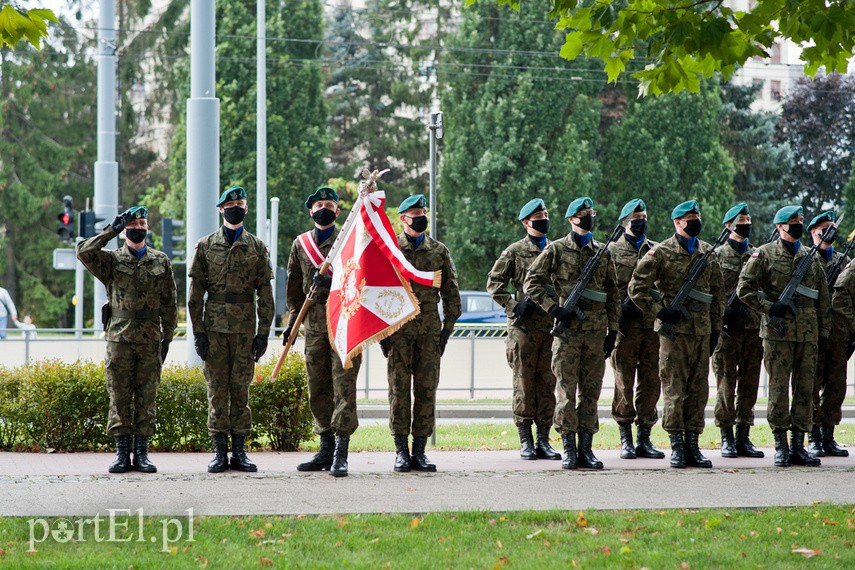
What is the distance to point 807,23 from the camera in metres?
8.41

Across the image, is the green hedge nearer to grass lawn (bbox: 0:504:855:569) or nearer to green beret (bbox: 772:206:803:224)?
grass lawn (bbox: 0:504:855:569)

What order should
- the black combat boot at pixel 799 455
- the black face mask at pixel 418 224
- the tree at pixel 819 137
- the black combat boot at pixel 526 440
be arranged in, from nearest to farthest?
the black face mask at pixel 418 224, the black combat boot at pixel 799 455, the black combat boot at pixel 526 440, the tree at pixel 819 137

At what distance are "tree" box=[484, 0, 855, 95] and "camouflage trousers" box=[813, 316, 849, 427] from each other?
3.51 metres

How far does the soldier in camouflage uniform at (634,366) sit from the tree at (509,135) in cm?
3138

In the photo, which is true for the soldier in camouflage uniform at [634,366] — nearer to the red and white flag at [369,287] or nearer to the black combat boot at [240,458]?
the red and white flag at [369,287]

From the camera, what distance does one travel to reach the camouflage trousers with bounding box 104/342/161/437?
10406 millimetres

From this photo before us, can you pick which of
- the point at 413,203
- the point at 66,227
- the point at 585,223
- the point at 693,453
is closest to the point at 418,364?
the point at 413,203

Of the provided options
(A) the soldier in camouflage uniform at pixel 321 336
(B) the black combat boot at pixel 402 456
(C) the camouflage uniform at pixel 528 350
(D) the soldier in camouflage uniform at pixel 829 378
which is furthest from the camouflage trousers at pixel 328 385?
(D) the soldier in camouflage uniform at pixel 829 378

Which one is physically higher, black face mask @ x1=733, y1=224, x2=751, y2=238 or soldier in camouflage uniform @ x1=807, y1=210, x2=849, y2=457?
black face mask @ x1=733, y1=224, x2=751, y2=238

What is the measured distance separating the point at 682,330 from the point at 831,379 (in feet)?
7.04

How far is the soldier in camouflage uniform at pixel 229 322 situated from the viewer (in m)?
10.5

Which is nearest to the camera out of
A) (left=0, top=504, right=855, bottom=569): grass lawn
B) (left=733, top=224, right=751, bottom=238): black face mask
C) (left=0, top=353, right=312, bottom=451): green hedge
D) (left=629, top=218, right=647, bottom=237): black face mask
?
(left=0, top=504, right=855, bottom=569): grass lawn

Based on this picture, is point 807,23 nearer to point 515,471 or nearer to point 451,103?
point 515,471

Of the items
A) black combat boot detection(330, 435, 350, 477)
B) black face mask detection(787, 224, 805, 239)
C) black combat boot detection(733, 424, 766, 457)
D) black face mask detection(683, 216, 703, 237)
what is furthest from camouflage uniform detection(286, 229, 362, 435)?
black face mask detection(787, 224, 805, 239)
